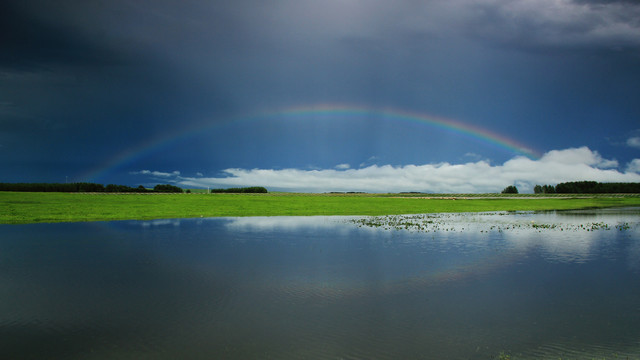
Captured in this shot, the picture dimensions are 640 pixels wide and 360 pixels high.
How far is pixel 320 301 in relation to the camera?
13766mm

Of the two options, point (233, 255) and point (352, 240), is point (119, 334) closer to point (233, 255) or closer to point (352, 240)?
point (233, 255)

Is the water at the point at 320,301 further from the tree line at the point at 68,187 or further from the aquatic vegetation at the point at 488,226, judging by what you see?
the tree line at the point at 68,187

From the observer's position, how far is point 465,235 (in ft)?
108

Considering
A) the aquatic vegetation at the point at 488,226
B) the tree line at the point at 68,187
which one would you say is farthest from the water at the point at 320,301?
the tree line at the point at 68,187

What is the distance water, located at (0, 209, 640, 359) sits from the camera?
32.2ft

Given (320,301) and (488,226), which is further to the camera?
(488,226)

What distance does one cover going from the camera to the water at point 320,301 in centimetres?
982

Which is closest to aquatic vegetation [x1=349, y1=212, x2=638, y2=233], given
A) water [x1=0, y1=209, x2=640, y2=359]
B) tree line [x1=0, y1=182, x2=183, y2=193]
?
water [x1=0, y1=209, x2=640, y2=359]

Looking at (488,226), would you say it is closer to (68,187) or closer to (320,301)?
(320,301)

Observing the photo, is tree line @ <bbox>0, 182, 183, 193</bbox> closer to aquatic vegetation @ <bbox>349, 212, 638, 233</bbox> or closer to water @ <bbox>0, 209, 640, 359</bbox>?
aquatic vegetation @ <bbox>349, 212, 638, 233</bbox>

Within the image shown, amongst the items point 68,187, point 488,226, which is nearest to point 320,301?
point 488,226

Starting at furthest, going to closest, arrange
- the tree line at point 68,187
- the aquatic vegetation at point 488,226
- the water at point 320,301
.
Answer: the tree line at point 68,187 → the aquatic vegetation at point 488,226 → the water at point 320,301

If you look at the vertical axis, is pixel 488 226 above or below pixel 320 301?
above

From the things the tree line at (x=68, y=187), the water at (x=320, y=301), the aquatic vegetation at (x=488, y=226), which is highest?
the tree line at (x=68, y=187)
